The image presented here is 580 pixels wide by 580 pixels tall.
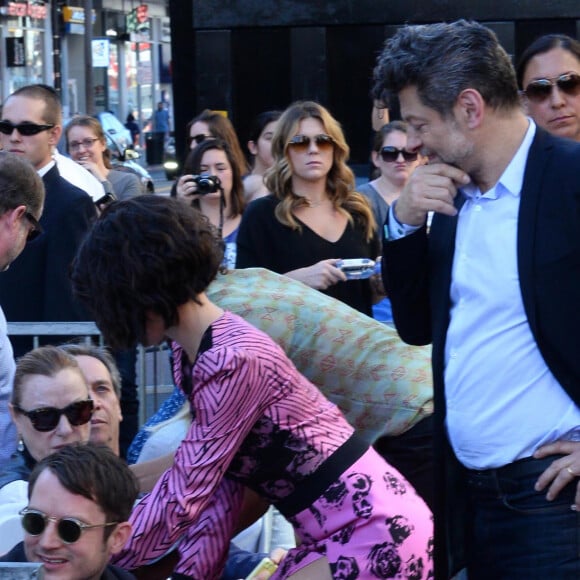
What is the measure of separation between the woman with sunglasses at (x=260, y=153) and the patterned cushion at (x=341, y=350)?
3383 millimetres

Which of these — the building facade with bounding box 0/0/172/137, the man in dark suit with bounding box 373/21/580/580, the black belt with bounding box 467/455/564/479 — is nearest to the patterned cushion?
the man in dark suit with bounding box 373/21/580/580

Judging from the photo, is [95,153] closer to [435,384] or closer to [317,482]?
[435,384]

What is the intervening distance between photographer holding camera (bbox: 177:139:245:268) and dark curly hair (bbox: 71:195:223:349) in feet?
11.9

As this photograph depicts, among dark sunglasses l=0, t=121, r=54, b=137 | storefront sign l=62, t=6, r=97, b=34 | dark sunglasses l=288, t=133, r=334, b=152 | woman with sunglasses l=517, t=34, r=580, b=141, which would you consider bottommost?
dark sunglasses l=288, t=133, r=334, b=152

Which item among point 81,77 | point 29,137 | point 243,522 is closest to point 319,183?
point 29,137

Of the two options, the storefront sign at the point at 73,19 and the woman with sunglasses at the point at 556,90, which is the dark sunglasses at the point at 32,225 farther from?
the storefront sign at the point at 73,19

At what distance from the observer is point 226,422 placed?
2.89m

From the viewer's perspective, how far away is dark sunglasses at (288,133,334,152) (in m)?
5.92

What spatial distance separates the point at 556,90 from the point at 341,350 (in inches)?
66.2

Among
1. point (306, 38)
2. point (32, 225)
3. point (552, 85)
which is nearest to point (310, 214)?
point (552, 85)

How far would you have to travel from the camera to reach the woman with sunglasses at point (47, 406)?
405 cm

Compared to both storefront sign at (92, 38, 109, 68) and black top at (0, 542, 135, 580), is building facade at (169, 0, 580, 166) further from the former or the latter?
storefront sign at (92, 38, 109, 68)

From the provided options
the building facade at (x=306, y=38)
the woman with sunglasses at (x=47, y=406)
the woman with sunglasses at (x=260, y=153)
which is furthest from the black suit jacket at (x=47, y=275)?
the building facade at (x=306, y=38)

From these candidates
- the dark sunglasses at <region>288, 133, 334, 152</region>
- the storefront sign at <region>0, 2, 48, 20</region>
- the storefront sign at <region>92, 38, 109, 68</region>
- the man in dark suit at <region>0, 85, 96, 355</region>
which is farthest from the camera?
the storefront sign at <region>0, 2, 48, 20</region>
